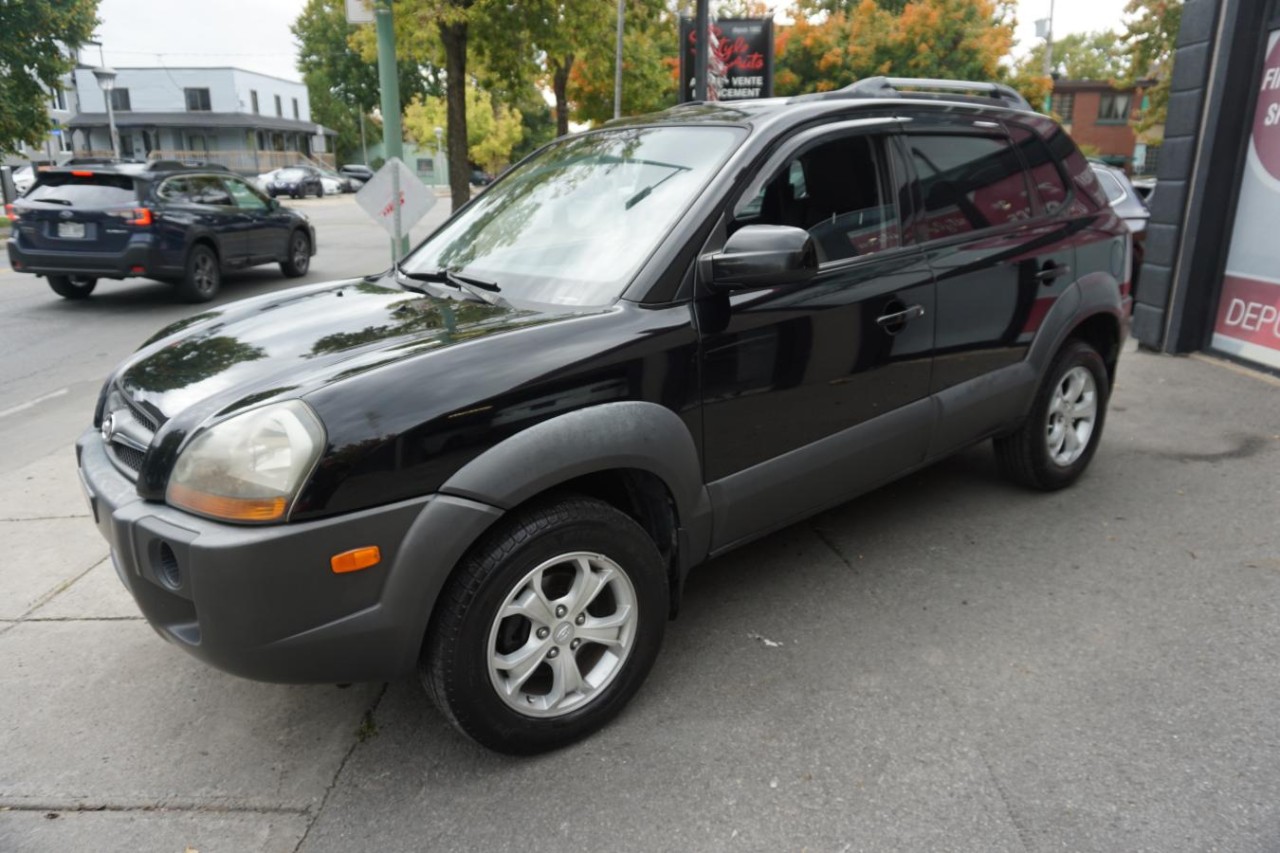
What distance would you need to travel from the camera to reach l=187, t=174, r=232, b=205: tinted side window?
455 inches

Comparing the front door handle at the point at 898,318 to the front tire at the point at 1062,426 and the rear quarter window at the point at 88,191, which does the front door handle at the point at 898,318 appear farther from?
the rear quarter window at the point at 88,191

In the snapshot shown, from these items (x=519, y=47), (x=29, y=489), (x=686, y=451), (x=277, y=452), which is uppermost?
(x=519, y=47)

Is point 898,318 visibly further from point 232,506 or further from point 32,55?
point 32,55

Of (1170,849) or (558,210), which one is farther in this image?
(558,210)

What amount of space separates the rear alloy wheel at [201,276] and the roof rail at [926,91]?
9.40 meters

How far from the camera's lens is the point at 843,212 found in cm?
339

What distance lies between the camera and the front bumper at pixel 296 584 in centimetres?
217

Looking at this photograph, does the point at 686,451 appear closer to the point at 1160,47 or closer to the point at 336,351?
the point at 336,351

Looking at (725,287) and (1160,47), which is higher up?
(1160,47)

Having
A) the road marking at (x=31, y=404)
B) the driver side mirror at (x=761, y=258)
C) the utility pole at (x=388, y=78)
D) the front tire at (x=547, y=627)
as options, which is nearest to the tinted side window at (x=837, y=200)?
the driver side mirror at (x=761, y=258)

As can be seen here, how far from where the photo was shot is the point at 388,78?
370 inches

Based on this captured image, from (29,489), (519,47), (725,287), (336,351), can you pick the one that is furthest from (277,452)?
(519,47)

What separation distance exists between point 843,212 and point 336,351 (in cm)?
185

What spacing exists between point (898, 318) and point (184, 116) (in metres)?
65.6
